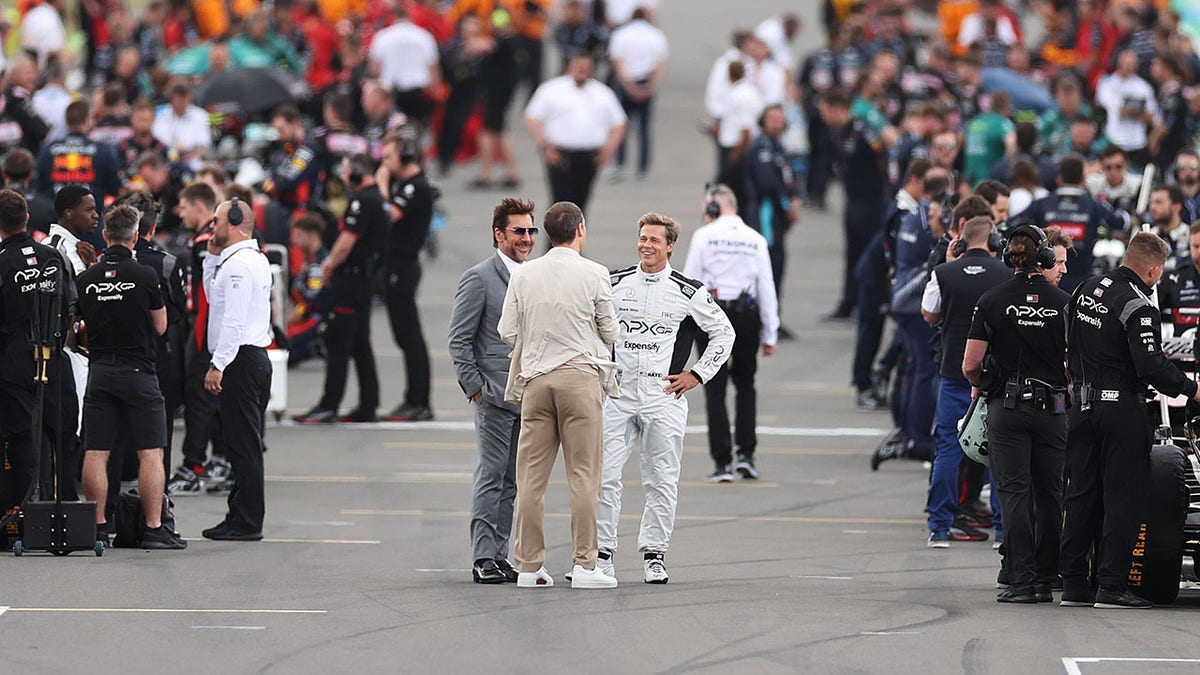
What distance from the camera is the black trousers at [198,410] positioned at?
13938 millimetres

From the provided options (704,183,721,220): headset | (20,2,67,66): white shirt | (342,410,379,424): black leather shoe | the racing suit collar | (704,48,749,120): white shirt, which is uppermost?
(20,2,67,66): white shirt

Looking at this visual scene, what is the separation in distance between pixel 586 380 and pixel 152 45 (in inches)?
848

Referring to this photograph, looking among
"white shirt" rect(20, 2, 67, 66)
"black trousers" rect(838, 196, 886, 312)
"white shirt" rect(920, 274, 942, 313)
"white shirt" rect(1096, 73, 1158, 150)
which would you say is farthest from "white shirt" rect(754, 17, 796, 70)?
"white shirt" rect(920, 274, 942, 313)

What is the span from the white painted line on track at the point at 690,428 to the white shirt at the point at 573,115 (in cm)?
586

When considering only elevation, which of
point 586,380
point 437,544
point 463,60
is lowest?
point 437,544

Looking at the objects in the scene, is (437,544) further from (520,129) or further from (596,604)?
(520,129)

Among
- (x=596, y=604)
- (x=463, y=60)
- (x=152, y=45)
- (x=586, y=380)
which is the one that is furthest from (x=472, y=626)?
(x=152, y=45)

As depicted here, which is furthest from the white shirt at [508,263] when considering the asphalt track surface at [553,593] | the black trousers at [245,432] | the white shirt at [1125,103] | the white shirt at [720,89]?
the white shirt at [720,89]

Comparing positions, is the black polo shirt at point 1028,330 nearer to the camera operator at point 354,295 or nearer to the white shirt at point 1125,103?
the camera operator at point 354,295

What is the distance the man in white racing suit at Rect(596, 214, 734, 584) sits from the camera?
11453mm

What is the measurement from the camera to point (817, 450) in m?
16.4

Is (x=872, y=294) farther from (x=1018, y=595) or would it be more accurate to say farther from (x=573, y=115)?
(x=1018, y=595)

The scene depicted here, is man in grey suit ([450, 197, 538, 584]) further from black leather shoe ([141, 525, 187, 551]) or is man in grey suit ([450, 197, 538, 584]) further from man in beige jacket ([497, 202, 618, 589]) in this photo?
black leather shoe ([141, 525, 187, 551])

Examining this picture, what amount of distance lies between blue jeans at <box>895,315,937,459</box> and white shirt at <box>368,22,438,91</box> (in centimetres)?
1288
